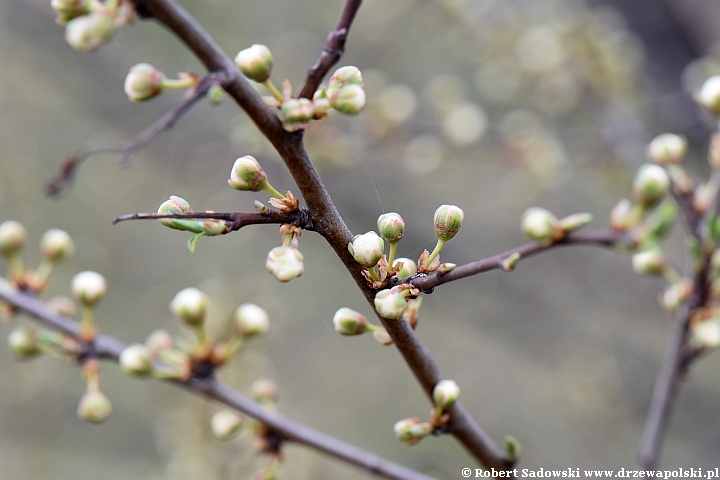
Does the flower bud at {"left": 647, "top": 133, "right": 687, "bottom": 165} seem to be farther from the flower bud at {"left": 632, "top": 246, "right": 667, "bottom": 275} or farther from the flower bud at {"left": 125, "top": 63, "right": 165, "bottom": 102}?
the flower bud at {"left": 125, "top": 63, "right": 165, "bottom": 102}

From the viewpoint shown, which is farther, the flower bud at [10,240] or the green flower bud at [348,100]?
the flower bud at [10,240]

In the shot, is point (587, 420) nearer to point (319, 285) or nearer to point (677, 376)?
point (319, 285)

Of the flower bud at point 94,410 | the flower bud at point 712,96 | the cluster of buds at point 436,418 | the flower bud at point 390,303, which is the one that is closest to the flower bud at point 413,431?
the cluster of buds at point 436,418

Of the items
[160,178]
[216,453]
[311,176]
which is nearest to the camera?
[311,176]

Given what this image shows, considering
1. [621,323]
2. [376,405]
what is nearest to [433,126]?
[621,323]

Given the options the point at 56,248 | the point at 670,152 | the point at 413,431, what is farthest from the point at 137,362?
the point at 670,152

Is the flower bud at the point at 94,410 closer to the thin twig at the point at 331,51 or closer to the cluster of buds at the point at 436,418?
the cluster of buds at the point at 436,418

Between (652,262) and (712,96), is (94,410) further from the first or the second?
(712,96)

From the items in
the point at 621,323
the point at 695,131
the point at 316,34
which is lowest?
the point at 621,323
